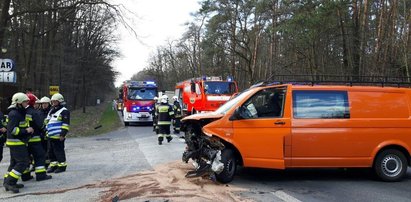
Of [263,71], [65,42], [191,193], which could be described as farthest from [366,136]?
[65,42]

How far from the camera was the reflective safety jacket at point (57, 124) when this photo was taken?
1004 centimetres

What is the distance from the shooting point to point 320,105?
883 cm

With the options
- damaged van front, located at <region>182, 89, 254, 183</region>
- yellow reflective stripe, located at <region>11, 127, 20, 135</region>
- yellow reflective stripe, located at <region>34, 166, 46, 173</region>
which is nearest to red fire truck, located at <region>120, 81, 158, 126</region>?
yellow reflective stripe, located at <region>34, 166, 46, 173</region>

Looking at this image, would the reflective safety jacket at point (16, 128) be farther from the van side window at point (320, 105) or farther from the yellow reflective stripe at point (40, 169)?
the van side window at point (320, 105)

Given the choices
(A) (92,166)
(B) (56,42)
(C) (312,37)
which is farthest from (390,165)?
(B) (56,42)

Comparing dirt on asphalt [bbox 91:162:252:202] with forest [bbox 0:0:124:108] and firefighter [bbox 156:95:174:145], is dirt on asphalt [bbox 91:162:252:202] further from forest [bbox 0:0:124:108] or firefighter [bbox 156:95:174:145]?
forest [bbox 0:0:124:108]

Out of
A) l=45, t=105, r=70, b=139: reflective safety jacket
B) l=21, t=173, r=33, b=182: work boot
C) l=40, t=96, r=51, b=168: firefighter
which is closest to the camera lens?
l=21, t=173, r=33, b=182: work boot

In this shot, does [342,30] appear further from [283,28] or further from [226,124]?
[226,124]

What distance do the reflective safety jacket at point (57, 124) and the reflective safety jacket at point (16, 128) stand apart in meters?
1.50

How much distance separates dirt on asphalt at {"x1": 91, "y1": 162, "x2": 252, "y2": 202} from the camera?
7.32 meters

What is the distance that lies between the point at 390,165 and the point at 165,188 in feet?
14.9

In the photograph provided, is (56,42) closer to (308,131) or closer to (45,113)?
(45,113)

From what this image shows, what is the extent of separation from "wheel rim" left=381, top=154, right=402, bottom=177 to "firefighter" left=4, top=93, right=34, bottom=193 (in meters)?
6.96

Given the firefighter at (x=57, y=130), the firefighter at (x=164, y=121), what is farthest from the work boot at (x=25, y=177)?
the firefighter at (x=164, y=121)
